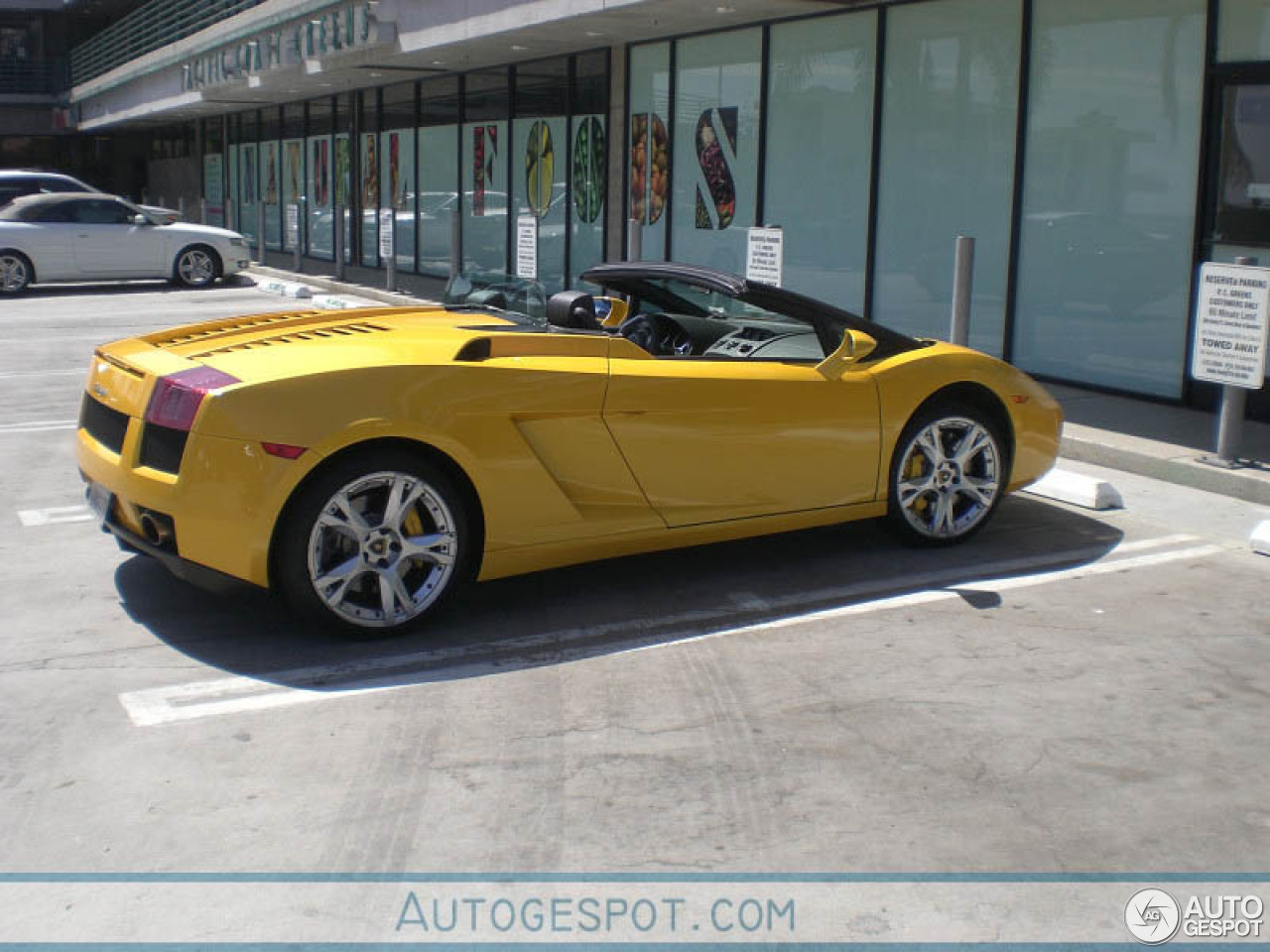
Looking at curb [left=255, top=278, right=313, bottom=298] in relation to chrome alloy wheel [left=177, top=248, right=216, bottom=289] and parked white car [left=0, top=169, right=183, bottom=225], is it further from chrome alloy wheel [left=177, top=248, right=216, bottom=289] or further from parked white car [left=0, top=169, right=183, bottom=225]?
parked white car [left=0, top=169, right=183, bottom=225]

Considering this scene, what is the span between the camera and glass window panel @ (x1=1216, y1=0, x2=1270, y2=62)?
9.35m

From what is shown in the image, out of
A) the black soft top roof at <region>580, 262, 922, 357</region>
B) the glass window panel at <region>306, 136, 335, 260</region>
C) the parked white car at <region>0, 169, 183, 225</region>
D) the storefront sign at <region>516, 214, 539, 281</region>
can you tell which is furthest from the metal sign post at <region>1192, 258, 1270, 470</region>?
the glass window panel at <region>306, 136, 335, 260</region>

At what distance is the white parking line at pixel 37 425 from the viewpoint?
386 inches

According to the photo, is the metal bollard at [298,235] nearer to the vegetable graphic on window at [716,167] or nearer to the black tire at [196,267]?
the black tire at [196,267]

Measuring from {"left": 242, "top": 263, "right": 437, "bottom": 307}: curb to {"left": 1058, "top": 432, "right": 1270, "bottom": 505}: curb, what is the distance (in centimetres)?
1074

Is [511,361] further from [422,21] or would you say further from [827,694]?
[422,21]

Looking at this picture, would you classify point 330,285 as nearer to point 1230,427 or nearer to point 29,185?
point 29,185

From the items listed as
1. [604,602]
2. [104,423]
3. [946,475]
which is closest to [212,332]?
[104,423]

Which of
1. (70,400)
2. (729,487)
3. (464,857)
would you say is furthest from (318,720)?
(70,400)

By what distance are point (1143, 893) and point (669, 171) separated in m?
13.1

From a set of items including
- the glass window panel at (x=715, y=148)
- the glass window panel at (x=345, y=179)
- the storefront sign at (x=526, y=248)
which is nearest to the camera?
the storefront sign at (x=526, y=248)

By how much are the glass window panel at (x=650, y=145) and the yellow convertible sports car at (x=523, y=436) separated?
9.32 meters

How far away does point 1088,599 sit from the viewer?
597 centimetres

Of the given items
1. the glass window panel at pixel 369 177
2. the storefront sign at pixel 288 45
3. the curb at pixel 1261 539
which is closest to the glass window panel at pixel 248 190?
the storefront sign at pixel 288 45
